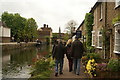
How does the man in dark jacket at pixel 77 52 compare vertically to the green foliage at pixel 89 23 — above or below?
below

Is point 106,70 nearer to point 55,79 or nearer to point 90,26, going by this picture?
point 55,79

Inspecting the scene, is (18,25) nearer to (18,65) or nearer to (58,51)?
(18,65)

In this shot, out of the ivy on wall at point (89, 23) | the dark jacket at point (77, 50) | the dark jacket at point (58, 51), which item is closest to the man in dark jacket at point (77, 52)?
the dark jacket at point (77, 50)

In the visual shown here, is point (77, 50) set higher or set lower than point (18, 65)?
higher

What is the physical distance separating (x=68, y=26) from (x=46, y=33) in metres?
60.6

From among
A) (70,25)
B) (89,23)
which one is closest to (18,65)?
(89,23)

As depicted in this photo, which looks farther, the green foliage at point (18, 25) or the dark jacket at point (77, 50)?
the green foliage at point (18, 25)

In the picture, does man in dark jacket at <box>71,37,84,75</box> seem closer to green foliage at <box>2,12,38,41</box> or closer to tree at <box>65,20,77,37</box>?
tree at <box>65,20,77,37</box>

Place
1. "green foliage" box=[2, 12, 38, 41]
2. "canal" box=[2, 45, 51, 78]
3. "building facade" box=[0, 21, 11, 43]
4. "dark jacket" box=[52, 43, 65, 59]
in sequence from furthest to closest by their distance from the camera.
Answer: "green foliage" box=[2, 12, 38, 41] → "building facade" box=[0, 21, 11, 43] → "canal" box=[2, 45, 51, 78] → "dark jacket" box=[52, 43, 65, 59]

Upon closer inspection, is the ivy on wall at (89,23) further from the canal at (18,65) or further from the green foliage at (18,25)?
the green foliage at (18,25)

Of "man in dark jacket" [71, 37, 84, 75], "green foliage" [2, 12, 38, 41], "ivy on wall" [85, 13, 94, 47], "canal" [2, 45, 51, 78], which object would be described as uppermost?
"green foliage" [2, 12, 38, 41]

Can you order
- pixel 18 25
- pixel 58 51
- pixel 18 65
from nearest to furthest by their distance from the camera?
pixel 58 51 → pixel 18 65 → pixel 18 25

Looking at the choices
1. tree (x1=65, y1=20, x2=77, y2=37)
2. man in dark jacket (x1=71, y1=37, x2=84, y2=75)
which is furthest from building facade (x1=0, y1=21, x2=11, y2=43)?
man in dark jacket (x1=71, y1=37, x2=84, y2=75)

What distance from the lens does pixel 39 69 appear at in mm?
11023
